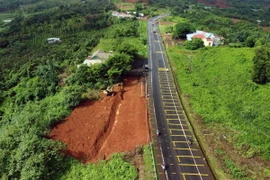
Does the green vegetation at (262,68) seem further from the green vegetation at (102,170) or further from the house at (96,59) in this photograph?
the house at (96,59)

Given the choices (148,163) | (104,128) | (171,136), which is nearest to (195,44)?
(171,136)

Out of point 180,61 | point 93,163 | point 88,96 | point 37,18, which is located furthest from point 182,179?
point 37,18

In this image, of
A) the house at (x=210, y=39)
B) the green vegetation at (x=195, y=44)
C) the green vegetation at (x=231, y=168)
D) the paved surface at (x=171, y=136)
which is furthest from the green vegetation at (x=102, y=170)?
the house at (x=210, y=39)

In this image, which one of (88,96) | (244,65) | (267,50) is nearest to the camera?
(88,96)

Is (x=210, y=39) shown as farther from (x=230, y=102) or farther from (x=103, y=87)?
(x=103, y=87)

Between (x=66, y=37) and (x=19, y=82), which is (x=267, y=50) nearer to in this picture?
(x=19, y=82)

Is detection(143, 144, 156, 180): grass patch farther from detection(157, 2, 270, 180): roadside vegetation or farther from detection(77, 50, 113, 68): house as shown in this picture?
detection(77, 50, 113, 68): house
